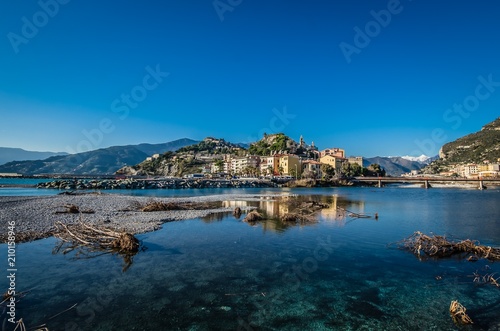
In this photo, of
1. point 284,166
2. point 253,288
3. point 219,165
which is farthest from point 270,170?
point 253,288

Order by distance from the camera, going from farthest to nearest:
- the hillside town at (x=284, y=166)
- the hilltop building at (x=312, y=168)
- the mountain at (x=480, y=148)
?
1. the mountain at (x=480, y=148)
2. the hillside town at (x=284, y=166)
3. the hilltop building at (x=312, y=168)

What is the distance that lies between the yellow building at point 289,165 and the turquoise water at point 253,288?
11512cm

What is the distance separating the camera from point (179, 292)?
363 inches

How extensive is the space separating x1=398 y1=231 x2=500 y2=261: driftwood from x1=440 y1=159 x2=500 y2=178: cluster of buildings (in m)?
136

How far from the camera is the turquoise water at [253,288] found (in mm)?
7512

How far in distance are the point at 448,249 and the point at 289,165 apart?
11925 cm

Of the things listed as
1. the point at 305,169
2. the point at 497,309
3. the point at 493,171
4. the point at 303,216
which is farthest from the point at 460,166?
the point at 497,309

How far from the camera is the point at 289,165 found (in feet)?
437

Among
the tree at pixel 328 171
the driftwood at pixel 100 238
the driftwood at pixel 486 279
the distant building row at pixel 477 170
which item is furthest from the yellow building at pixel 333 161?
the driftwood at pixel 100 238

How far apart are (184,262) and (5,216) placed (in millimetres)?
17425

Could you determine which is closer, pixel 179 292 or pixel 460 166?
pixel 179 292

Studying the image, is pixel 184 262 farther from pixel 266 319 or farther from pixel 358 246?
pixel 358 246

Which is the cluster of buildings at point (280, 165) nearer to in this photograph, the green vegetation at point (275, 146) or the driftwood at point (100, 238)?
the green vegetation at point (275, 146)

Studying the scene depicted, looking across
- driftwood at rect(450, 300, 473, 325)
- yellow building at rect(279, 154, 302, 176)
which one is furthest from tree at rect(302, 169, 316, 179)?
driftwood at rect(450, 300, 473, 325)
